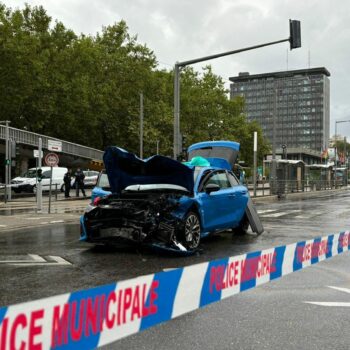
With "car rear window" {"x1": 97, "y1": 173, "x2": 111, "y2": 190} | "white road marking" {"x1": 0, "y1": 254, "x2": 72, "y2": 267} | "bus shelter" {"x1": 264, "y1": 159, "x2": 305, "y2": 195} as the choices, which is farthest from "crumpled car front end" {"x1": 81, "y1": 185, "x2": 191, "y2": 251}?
"bus shelter" {"x1": 264, "y1": 159, "x2": 305, "y2": 195}

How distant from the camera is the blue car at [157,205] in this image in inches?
333

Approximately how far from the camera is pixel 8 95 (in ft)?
139

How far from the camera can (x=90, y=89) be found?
50.6m

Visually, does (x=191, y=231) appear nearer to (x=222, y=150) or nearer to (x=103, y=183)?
(x=103, y=183)

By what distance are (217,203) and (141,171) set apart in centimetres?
167

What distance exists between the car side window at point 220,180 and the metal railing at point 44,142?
3259 cm

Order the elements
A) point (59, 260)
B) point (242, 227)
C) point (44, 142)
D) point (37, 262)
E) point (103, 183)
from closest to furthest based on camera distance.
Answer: point (37, 262), point (59, 260), point (242, 227), point (103, 183), point (44, 142)

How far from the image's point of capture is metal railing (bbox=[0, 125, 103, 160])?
1663 inches

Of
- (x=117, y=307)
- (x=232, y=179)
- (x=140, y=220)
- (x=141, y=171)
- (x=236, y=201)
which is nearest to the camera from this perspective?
(x=117, y=307)

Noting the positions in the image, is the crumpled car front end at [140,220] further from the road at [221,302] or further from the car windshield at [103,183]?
the car windshield at [103,183]

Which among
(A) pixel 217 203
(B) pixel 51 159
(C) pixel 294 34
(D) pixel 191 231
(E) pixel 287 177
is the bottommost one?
(D) pixel 191 231

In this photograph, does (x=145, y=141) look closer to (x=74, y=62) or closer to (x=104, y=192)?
(x=74, y=62)

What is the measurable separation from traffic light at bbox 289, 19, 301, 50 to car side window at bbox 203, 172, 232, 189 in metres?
9.76

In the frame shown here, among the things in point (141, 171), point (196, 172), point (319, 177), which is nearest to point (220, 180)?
point (196, 172)
